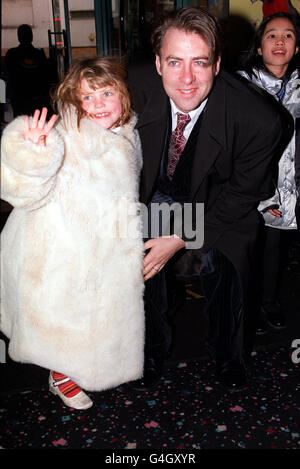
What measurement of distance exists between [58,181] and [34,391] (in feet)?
3.02

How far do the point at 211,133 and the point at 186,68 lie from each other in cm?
27

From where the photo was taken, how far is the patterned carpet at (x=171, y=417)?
163cm

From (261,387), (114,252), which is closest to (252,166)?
(114,252)

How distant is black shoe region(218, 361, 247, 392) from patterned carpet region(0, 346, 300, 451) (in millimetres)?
31

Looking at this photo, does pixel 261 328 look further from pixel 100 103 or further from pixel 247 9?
pixel 247 9

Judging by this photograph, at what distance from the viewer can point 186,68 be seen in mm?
1644

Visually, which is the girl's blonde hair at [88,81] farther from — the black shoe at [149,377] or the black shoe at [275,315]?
the black shoe at [275,315]

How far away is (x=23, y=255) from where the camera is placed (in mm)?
1586

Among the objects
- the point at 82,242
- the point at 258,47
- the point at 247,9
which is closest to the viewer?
the point at 82,242

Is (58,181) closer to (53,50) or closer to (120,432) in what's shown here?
(120,432)

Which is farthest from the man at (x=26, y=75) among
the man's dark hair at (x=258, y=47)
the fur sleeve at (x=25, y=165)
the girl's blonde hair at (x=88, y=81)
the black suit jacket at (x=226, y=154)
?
the fur sleeve at (x=25, y=165)

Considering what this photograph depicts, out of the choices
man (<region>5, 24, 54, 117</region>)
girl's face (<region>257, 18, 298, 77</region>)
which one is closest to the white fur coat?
girl's face (<region>257, 18, 298, 77</region>)

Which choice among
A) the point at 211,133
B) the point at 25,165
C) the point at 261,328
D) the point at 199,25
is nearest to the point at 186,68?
the point at 199,25

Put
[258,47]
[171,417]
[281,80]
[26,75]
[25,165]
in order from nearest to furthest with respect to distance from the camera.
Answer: [25,165]
[171,417]
[281,80]
[258,47]
[26,75]
